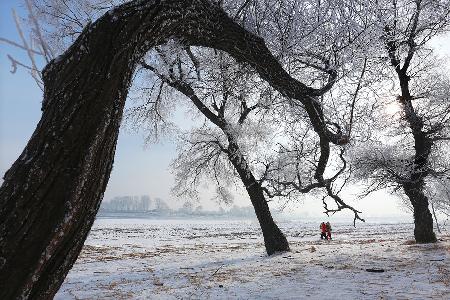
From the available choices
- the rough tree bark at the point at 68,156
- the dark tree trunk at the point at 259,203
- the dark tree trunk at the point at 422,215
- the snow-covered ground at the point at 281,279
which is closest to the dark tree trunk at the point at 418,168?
the dark tree trunk at the point at 422,215

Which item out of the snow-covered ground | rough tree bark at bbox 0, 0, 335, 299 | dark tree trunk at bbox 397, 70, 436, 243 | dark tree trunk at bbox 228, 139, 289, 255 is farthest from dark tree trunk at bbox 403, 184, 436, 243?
rough tree bark at bbox 0, 0, 335, 299

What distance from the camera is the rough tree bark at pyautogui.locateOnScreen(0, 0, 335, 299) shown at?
6.57 ft

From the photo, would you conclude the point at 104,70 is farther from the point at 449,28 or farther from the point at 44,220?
the point at 449,28

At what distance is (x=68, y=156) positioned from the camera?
2182mm

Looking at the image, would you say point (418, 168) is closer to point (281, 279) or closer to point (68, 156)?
point (281, 279)

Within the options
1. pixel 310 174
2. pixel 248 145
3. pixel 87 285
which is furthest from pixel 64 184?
pixel 310 174

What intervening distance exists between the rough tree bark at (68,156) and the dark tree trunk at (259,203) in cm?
1067

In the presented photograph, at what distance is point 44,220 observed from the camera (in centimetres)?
204

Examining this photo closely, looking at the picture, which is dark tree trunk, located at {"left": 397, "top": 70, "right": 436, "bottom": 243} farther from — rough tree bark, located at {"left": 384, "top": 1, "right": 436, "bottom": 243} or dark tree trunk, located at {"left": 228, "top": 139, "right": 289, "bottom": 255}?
dark tree trunk, located at {"left": 228, "top": 139, "right": 289, "bottom": 255}

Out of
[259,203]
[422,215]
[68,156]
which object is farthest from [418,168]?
[68,156]

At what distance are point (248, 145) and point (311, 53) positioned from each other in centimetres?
976

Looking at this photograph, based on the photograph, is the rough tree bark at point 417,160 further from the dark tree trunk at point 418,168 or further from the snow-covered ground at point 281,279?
the snow-covered ground at point 281,279

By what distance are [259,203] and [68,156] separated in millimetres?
11817

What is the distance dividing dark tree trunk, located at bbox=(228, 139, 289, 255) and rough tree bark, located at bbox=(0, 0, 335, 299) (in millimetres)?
10666
